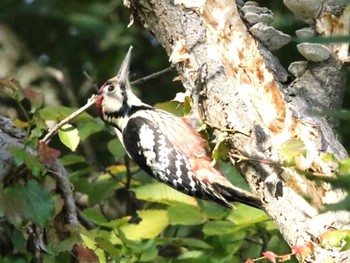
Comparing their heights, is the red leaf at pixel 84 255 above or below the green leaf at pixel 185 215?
above

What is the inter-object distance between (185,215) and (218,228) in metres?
0.20

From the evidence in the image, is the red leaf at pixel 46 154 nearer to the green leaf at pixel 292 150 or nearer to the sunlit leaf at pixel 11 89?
the sunlit leaf at pixel 11 89

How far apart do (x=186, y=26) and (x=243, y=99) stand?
0.33 meters

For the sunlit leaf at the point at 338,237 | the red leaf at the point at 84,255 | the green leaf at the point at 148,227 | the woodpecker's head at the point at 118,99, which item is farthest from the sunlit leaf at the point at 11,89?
the woodpecker's head at the point at 118,99

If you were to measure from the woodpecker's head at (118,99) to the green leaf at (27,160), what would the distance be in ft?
5.96

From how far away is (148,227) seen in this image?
3.75 meters

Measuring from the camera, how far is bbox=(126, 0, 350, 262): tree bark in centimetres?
229

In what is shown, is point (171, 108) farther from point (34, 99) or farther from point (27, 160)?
point (27, 160)

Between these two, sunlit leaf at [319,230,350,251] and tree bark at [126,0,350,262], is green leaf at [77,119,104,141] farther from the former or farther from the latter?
sunlit leaf at [319,230,350,251]

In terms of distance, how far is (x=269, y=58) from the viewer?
2.60 m

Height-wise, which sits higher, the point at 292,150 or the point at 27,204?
the point at 27,204

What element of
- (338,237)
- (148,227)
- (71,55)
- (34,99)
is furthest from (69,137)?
(71,55)

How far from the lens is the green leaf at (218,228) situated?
3.49 meters

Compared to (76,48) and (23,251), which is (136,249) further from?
(76,48)
